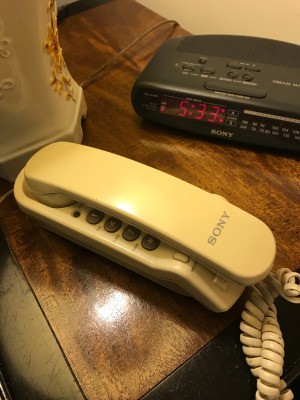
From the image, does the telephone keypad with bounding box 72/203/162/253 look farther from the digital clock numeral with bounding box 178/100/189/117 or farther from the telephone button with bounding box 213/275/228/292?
the digital clock numeral with bounding box 178/100/189/117

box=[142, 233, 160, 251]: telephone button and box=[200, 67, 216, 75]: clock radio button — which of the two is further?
box=[200, 67, 216, 75]: clock radio button

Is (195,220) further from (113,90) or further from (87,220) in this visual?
(113,90)

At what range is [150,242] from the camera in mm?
321

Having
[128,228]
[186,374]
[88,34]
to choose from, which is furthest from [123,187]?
[88,34]

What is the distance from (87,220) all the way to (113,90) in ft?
0.88

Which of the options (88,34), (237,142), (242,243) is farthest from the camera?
(88,34)

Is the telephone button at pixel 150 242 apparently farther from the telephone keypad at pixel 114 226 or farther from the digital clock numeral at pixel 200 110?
the digital clock numeral at pixel 200 110

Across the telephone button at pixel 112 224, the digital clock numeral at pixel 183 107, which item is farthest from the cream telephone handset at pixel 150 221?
the digital clock numeral at pixel 183 107

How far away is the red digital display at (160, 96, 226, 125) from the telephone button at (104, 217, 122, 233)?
0.19m

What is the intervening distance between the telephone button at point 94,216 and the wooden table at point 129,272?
1.9 inches

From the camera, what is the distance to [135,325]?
32 cm

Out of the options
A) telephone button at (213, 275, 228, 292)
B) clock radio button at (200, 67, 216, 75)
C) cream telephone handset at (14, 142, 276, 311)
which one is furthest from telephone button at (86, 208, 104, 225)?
clock radio button at (200, 67, 216, 75)

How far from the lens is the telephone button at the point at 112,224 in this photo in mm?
332

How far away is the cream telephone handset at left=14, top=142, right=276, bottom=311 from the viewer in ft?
0.93
